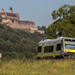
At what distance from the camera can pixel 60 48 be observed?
2092 cm

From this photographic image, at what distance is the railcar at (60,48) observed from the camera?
65.2ft

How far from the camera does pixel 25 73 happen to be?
11375 mm

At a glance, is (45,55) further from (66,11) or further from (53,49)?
(66,11)

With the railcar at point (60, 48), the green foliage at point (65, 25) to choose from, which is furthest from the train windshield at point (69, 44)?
the green foliage at point (65, 25)

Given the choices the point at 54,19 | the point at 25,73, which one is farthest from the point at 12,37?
the point at 25,73

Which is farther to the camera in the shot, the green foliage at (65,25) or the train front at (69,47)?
the green foliage at (65,25)

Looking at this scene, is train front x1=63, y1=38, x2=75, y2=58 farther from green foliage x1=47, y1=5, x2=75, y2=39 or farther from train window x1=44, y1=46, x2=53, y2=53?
green foliage x1=47, y1=5, x2=75, y2=39

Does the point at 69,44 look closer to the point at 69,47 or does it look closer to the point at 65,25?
the point at 69,47

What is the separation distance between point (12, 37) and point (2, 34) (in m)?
10.4

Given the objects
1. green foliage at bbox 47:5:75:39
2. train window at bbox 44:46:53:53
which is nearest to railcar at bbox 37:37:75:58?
train window at bbox 44:46:53:53

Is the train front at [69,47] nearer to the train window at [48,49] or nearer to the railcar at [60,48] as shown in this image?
the railcar at [60,48]

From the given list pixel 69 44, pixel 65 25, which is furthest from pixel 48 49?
pixel 65 25

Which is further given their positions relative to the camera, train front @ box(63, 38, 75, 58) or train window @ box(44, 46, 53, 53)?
train window @ box(44, 46, 53, 53)

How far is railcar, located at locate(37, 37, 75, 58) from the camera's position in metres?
19.9
